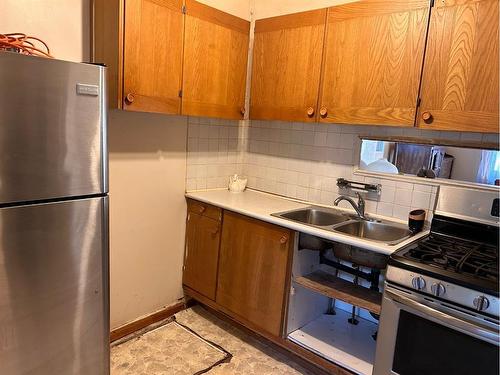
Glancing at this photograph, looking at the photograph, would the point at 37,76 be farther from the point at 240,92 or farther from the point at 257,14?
the point at 257,14

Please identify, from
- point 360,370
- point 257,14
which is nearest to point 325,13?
point 257,14

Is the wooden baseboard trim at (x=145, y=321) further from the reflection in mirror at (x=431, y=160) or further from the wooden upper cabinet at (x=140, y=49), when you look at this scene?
the reflection in mirror at (x=431, y=160)

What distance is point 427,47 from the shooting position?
1772 mm

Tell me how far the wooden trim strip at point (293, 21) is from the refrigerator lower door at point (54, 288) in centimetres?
153

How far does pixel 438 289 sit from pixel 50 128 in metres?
1.58

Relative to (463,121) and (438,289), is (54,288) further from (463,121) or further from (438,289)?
(463,121)

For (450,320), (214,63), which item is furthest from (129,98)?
(450,320)

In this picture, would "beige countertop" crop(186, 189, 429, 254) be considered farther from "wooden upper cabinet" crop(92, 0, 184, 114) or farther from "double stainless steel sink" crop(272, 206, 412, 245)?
"wooden upper cabinet" crop(92, 0, 184, 114)

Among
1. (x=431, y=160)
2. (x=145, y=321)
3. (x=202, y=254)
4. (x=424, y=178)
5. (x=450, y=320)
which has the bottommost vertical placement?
(x=145, y=321)

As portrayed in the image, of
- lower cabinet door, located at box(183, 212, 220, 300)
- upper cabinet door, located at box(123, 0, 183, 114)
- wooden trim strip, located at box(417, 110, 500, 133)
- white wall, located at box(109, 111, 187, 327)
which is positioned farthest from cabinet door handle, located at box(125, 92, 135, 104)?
wooden trim strip, located at box(417, 110, 500, 133)

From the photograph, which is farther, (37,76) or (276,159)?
(276,159)

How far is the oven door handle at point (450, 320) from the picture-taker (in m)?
1.36

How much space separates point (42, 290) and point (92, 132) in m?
0.63

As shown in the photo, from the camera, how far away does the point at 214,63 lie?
238 centimetres
